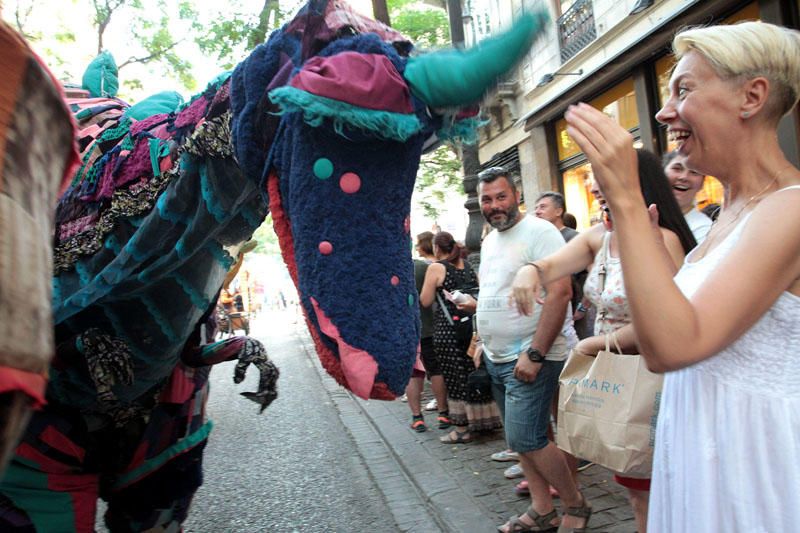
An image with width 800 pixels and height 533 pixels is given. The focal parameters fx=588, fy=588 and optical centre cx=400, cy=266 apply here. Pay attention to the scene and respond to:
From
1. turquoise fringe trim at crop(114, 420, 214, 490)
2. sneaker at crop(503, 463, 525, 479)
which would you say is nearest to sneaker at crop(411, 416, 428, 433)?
sneaker at crop(503, 463, 525, 479)

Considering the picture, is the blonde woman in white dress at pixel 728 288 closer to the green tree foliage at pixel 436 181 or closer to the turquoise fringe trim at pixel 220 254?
the turquoise fringe trim at pixel 220 254

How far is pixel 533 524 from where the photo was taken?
334 centimetres

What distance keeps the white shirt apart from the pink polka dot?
2.08 metres

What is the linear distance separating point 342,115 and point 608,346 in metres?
1.49

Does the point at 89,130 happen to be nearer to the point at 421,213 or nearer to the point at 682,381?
the point at 682,381

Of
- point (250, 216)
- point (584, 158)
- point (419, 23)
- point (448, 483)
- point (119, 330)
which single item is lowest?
point (448, 483)

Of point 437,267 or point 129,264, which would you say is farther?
point 437,267

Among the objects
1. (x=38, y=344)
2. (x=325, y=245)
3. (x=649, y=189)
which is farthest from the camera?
(x=649, y=189)

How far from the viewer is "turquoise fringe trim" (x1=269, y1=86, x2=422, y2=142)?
1.28 metres

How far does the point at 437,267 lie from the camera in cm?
531

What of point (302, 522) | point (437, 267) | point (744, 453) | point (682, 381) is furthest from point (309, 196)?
point (437, 267)

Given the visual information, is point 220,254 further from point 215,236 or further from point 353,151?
point 353,151

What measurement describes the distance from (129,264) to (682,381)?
1.51 meters

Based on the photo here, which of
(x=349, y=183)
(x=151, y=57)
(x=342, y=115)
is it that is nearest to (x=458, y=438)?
(x=349, y=183)
